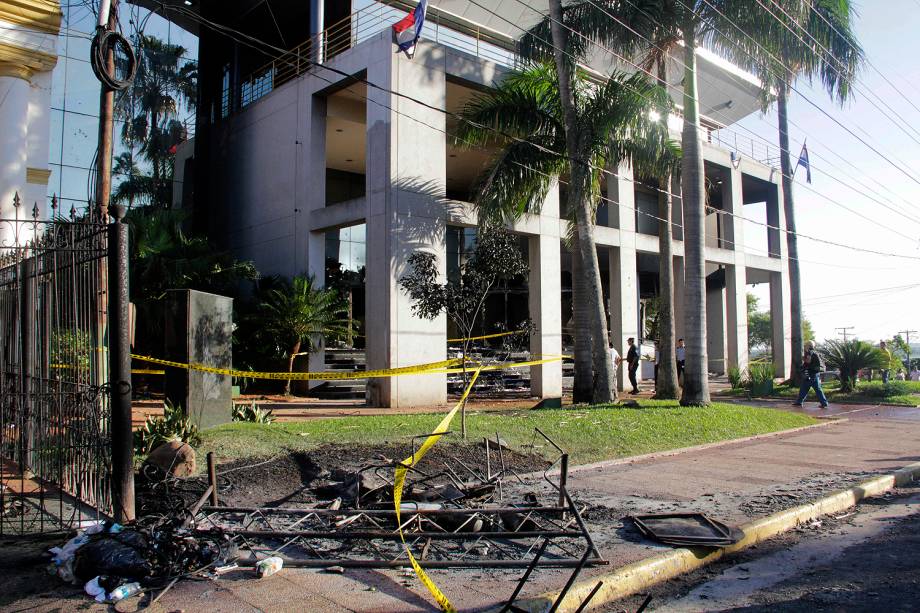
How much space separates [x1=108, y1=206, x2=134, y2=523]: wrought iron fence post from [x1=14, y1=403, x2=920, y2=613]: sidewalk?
1.31m

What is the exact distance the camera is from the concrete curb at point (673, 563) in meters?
4.57

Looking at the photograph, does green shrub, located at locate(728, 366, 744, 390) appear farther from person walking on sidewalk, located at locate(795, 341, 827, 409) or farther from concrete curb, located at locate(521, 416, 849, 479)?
concrete curb, located at locate(521, 416, 849, 479)

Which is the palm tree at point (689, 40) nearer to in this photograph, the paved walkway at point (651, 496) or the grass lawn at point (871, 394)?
the paved walkway at point (651, 496)

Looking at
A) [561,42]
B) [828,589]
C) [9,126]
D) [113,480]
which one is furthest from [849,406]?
[9,126]

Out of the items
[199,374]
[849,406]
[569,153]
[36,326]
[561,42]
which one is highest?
[561,42]

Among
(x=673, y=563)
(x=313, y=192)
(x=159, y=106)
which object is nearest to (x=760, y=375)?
(x=313, y=192)

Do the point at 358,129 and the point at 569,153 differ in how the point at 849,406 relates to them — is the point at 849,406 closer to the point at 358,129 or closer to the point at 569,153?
the point at 569,153

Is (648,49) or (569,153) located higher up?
(648,49)

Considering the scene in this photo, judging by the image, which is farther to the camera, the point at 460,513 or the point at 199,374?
the point at 199,374

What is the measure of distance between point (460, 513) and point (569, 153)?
11.5 m

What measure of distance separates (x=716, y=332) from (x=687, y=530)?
30.5m

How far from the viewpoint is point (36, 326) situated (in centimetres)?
735

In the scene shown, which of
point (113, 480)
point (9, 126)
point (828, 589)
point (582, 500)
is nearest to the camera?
point (828, 589)

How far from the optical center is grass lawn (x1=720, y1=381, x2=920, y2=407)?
1989 centimetres
